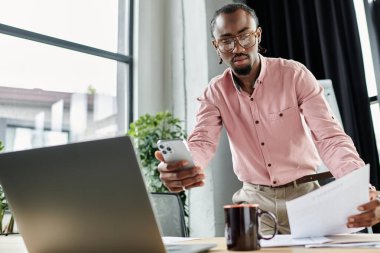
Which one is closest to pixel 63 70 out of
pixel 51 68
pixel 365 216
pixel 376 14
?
pixel 51 68

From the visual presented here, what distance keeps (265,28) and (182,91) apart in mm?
911

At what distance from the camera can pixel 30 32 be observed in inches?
124

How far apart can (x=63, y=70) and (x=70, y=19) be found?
0.48 metres

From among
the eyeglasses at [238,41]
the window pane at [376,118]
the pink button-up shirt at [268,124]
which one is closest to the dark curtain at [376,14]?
the window pane at [376,118]

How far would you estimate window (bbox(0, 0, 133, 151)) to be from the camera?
9.99 ft

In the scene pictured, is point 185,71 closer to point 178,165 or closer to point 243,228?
point 178,165

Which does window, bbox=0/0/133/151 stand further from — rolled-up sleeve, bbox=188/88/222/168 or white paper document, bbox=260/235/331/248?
white paper document, bbox=260/235/331/248

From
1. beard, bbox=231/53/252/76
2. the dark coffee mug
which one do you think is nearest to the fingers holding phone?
the dark coffee mug

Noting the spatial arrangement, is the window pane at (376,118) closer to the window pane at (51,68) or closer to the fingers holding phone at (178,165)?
the fingers holding phone at (178,165)

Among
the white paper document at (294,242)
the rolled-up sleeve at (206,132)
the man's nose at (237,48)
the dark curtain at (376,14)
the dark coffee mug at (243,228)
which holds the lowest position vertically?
the white paper document at (294,242)

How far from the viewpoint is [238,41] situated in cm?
169

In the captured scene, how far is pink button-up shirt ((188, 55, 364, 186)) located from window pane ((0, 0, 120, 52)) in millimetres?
2028

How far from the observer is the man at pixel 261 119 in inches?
66.4

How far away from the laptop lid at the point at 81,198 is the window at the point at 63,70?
2.27 meters
